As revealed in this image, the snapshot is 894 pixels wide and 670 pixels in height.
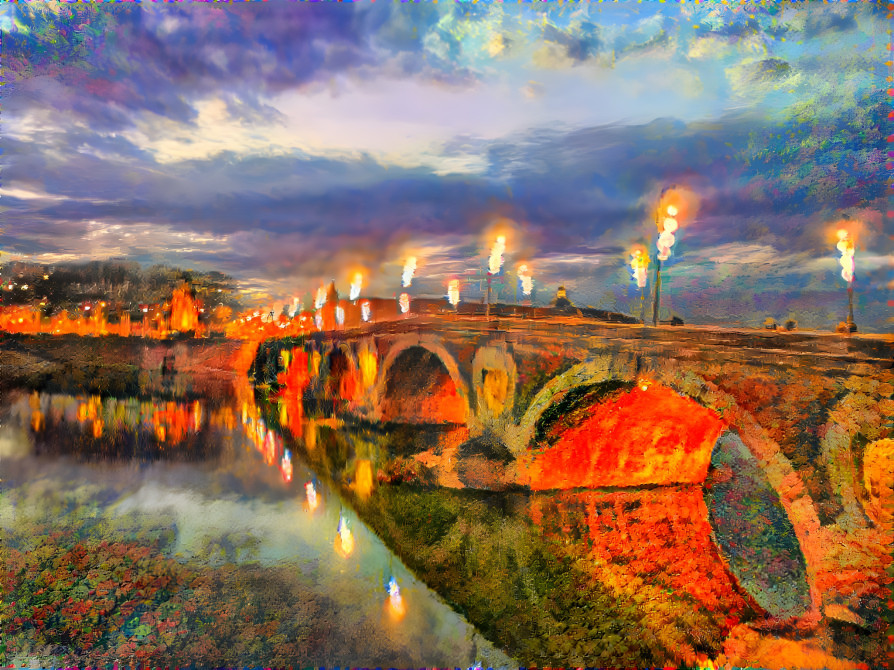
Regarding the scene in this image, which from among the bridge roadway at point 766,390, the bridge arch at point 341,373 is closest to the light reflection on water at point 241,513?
the bridge roadway at point 766,390

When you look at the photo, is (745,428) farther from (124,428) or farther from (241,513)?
(124,428)

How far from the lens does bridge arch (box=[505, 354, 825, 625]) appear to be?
6.75 meters

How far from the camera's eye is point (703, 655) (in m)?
7.73

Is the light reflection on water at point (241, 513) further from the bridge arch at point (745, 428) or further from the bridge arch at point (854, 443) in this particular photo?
the bridge arch at point (854, 443)

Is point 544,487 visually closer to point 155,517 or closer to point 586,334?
point 586,334

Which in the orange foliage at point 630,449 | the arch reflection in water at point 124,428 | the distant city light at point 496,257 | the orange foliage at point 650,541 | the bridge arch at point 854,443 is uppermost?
the distant city light at point 496,257

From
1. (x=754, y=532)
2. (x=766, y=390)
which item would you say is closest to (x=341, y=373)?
(x=754, y=532)

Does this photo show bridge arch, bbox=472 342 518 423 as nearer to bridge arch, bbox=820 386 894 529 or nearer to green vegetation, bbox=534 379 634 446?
green vegetation, bbox=534 379 634 446

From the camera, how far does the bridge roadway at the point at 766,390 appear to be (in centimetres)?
659

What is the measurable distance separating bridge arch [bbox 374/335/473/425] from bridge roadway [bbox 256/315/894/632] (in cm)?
45

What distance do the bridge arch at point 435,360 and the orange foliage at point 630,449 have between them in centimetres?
A: 334

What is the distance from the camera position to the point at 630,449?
15875 mm

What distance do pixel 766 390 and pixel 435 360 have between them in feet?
66.9

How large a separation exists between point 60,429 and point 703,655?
27.7 m
